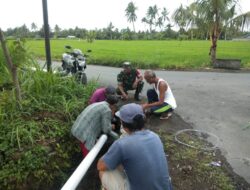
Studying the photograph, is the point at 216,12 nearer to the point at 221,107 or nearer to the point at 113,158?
the point at 221,107

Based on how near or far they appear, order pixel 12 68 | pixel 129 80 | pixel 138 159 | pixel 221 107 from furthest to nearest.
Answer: pixel 129 80 → pixel 221 107 → pixel 12 68 → pixel 138 159

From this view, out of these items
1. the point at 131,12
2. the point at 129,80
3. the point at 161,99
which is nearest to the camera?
the point at 161,99

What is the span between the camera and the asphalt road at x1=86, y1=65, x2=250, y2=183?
4.74 m

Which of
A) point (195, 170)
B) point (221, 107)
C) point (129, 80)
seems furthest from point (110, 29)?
point (195, 170)

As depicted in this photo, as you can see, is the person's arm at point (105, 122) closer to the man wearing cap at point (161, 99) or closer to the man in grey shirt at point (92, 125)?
the man in grey shirt at point (92, 125)

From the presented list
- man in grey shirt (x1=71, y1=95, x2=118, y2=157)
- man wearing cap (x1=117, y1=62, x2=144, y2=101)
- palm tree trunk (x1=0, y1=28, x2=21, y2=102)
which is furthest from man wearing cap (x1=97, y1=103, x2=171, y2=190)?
man wearing cap (x1=117, y1=62, x2=144, y2=101)

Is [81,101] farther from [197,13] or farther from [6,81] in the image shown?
[197,13]

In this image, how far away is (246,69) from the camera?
1391 cm

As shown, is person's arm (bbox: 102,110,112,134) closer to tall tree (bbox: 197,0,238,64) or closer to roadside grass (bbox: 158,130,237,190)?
roadside grass (bbox: 158,130,237,190)

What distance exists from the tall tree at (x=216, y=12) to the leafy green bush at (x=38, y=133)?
9687 millimetres

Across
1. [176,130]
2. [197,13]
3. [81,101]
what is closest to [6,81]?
[81,101]

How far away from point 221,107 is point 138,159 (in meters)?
5.23

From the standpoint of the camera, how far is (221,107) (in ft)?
23.5

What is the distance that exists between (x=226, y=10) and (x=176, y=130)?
9650mm
